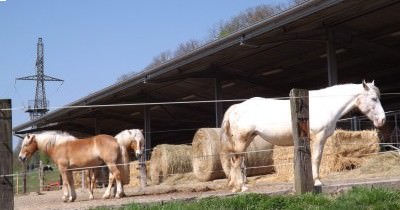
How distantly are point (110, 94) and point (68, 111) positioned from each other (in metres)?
5.10

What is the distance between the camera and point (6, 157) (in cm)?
591

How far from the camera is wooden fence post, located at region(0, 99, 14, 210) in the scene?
5.80 metres

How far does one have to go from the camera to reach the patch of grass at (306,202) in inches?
222

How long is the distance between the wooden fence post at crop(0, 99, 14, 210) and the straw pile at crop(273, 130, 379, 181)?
710 centimetres

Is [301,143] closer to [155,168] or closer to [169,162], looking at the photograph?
[169,162]

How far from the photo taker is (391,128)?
57.7 ft

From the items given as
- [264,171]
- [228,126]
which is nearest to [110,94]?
[264,171]

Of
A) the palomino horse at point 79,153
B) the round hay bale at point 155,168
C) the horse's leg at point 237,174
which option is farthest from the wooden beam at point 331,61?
the horse's leg at point 237,174

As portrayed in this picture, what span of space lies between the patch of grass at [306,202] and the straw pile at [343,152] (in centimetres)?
540

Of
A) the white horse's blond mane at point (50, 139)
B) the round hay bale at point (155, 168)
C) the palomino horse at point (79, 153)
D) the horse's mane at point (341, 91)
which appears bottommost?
the round hay bale at point (155, 168)

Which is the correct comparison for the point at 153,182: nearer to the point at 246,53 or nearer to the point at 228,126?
the point at 246,53

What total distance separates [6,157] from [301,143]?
136 inches

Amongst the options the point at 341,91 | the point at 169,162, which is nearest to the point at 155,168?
the point at 169,162

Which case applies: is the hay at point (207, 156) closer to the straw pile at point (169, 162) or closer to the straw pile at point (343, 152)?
the straw pile at point (169, 162)
